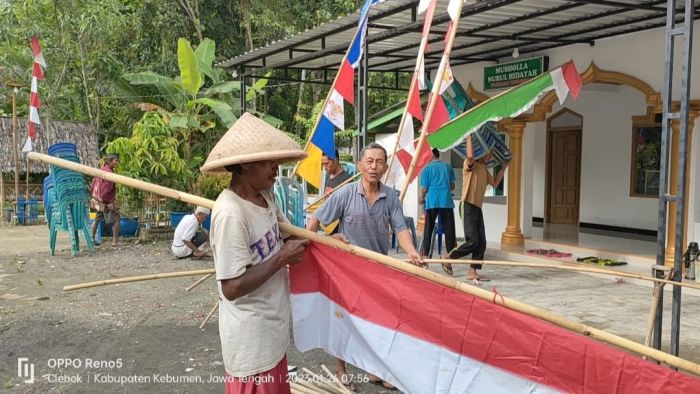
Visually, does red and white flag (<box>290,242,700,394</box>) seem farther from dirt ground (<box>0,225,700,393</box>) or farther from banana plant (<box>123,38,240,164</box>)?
banana plant (<box>123,38,240,164</box>)

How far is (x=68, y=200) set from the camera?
32.0 ft

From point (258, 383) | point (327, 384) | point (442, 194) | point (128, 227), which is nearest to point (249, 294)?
point (258, 383)

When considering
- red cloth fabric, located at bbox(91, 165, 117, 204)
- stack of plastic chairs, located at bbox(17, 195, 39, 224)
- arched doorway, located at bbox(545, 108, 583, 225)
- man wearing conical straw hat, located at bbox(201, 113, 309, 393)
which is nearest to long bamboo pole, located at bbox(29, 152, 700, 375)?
man wearing conical straw hat, located at bbox(201, 113, 309, 393)

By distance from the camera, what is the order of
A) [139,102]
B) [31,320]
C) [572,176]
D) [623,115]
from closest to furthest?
[31,320]
[623,115]
[572,176]
[139,102]

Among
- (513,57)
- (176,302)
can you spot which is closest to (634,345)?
(176,302)

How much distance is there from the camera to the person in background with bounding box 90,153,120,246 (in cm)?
1028

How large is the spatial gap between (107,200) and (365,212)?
26.2 feet

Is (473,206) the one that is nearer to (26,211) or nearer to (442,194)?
(442,194)

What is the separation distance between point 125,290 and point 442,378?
5518 millimetres

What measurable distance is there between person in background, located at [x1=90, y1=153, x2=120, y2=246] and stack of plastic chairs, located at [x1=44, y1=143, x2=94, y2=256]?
45cm

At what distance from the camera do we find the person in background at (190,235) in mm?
8984

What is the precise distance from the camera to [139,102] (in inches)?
543

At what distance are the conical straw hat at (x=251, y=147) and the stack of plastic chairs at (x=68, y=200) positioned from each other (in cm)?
827

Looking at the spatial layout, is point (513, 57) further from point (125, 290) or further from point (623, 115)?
point (125, 290)
